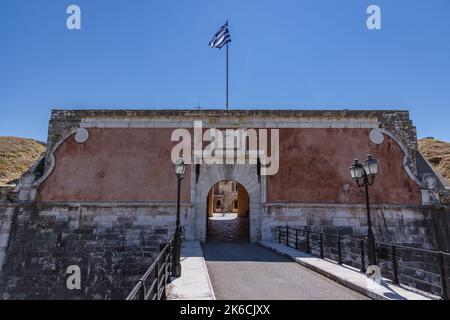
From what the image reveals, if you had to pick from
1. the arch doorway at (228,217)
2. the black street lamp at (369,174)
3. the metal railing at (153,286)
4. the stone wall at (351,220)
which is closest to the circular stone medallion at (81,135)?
the arch doorway at (228,217)

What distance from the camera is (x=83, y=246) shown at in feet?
39.7

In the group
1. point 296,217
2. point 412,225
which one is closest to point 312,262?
point 296,217

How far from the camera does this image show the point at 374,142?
531 inches

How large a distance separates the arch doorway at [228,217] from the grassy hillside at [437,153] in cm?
2403

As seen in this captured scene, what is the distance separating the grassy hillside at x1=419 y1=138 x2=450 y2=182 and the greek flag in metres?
29.8

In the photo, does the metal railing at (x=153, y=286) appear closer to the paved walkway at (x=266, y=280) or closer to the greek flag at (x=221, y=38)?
the paved walkway at (x=266, y=280)

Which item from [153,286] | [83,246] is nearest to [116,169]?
[83,246]

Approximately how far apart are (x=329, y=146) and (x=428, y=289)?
264 inches

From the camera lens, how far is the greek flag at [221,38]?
15.8 metres

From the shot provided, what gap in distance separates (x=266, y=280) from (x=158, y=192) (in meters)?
7.51

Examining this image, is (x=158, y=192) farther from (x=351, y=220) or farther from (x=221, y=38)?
(x=221, y=38)
